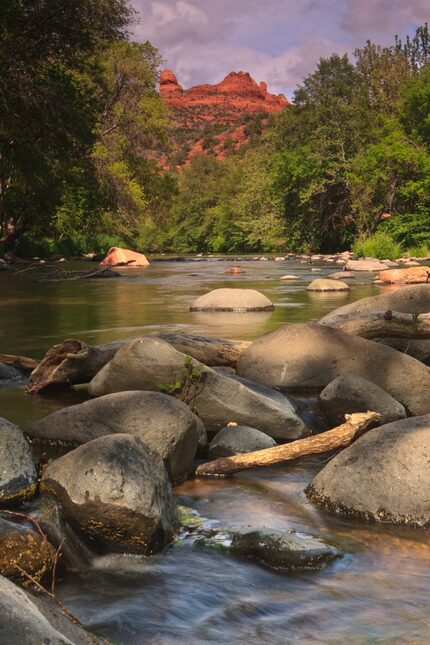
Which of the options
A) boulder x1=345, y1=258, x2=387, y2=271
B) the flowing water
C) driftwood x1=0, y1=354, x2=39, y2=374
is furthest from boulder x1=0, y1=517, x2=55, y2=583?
boulder x1=345, y1=258, x2=387, y2=271

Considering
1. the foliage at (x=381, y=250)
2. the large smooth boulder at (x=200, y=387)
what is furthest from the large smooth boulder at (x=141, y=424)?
the foliage at (x=381, y=250)

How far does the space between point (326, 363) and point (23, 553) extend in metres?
4.40

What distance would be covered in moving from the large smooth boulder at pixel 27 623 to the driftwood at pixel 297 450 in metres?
2.39

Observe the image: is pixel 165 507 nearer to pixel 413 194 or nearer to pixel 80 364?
pixel 80 364

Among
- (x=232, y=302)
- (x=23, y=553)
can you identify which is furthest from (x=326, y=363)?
(x=232, y=302)

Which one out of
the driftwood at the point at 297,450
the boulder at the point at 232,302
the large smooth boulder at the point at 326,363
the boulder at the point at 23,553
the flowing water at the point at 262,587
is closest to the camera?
the flowing water at the point at 262,587

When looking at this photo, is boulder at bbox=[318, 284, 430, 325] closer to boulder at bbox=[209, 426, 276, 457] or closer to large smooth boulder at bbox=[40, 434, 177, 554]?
boulder at bbox=[209, 426, 276, 457]

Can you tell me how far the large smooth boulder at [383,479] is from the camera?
13.4 ft

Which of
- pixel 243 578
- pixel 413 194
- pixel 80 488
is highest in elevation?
pixel 413 194

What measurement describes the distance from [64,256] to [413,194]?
19.2 meters

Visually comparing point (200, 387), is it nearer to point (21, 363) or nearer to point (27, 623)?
point (21, 363)

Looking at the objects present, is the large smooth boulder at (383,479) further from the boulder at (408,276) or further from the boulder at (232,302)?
the boulder at (408,276)

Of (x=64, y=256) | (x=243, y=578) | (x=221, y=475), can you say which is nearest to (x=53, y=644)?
(x=243, y=578)

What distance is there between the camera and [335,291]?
17609 millimetres
